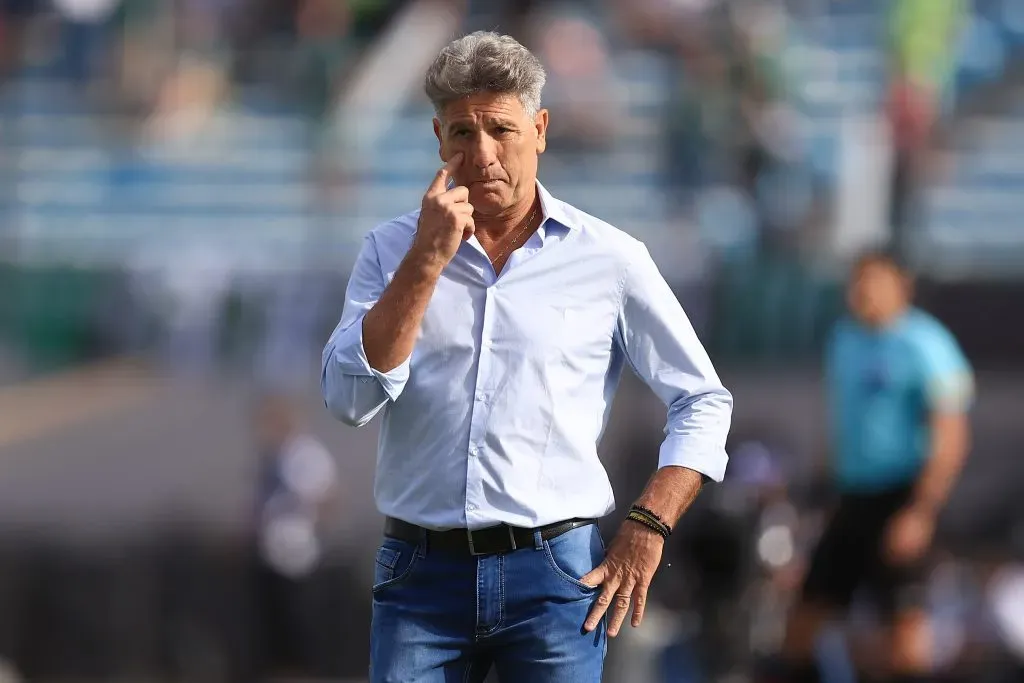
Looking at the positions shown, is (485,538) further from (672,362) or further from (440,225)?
(440,225)

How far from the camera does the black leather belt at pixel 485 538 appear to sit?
2.90 meters

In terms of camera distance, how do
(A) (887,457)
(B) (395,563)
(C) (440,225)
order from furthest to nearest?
(A) (887,457), (B) (395,563), (C) (440,225)

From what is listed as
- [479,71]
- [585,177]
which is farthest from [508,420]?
[585,177]

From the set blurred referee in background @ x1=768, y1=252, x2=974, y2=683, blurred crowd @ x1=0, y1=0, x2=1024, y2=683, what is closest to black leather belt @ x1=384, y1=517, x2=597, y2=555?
blurred referee in background @ x1=768, y1=252, x2=974, y2=683

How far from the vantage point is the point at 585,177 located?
42.8 ft

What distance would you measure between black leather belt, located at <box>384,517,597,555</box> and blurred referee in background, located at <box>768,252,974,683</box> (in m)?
4.12

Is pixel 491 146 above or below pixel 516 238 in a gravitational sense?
above

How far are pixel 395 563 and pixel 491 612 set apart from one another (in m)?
0.21

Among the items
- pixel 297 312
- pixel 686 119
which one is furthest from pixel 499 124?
pixel 686 119

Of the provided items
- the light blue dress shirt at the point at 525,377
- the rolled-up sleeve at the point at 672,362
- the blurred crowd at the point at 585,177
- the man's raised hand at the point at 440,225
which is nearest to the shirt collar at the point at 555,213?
the light blue dress shirt at the point at 525,377

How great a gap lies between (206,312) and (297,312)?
2.67 ft

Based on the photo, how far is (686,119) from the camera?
12.0 meters

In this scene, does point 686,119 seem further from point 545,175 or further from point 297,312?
point 297,312

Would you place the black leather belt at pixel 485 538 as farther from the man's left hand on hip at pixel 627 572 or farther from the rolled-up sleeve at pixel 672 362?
the rolled-up sleeve at pixel 672 362
